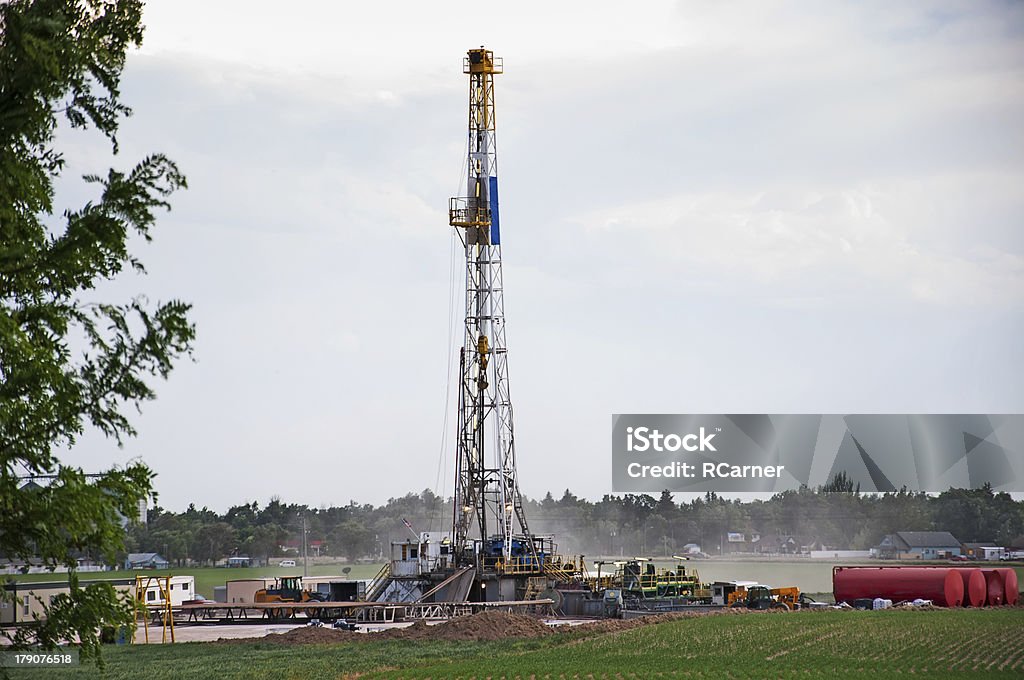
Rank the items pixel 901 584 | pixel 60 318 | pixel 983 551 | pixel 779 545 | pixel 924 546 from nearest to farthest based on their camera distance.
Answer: pixel 60 318 < pixel 901 584 < pixel 983 551 < pixel 924 546 < pixel 779 545

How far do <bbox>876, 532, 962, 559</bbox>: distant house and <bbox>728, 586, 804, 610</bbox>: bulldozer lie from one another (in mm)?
74843

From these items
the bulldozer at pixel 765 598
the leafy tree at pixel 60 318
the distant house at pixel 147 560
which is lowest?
the bulldozer at pixel 765 598

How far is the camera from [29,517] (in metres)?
11.2

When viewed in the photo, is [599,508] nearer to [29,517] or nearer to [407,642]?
[407,642]

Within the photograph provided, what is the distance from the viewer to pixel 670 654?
33938 millimetres

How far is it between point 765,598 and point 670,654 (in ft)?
61.6

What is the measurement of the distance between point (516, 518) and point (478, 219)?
565 inches

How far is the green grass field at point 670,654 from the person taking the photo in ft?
97.9

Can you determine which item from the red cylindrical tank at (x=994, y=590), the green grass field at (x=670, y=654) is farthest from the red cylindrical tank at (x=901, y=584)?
the green grass field at (x=670, y=654)

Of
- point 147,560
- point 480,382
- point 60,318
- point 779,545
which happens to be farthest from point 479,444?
point 779,545

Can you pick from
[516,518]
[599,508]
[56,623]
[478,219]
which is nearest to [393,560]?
[516,518]

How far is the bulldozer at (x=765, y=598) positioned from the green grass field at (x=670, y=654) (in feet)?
25.2

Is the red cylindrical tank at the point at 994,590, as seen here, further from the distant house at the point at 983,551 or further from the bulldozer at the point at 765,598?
the distant house at the point at 983,551

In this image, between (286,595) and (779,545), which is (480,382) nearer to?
(286,595)
